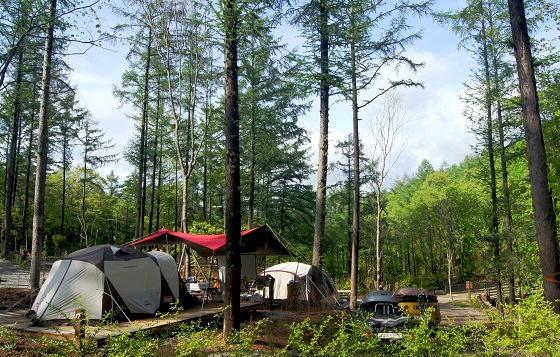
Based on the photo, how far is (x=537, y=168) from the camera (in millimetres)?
→ 7328

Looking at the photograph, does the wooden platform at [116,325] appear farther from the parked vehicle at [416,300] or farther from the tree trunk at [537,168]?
the tree trunk at [537,168]

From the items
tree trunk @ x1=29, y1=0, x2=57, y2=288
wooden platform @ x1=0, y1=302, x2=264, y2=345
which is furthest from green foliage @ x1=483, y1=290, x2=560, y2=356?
tree trunk @ x1=29, y1=0, x2=57, y2=288

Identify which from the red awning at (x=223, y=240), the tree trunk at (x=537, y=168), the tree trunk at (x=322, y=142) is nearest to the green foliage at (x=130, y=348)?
the tree trunk at (x=537, y=168)

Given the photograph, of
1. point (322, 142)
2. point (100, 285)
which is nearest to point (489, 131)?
point (322, 142)

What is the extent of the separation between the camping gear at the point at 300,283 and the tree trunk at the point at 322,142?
67 cm

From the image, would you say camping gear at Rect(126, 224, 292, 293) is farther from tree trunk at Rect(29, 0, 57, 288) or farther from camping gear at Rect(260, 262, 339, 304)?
tree trunk at Rect(29, 0, 57, 288)

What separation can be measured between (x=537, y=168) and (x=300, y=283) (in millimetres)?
8694

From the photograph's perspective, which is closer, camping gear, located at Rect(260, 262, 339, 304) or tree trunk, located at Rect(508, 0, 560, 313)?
tree trunk, located at Rect(508, 0, 560, 313)

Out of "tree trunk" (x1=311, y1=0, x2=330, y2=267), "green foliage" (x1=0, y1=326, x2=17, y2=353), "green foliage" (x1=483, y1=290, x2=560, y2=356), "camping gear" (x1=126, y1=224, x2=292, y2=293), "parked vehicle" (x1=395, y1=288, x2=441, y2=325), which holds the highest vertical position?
"tree trunk" (x1=311, y1=0, x2=330, y2=267)

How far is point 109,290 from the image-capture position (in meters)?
9.79

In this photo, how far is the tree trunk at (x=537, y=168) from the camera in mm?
6941

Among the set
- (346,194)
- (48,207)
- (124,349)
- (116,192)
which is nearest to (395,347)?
(124,349)

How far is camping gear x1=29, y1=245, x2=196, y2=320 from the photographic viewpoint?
965 centimetres

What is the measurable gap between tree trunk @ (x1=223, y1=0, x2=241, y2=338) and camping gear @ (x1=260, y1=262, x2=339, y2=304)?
5.93m
